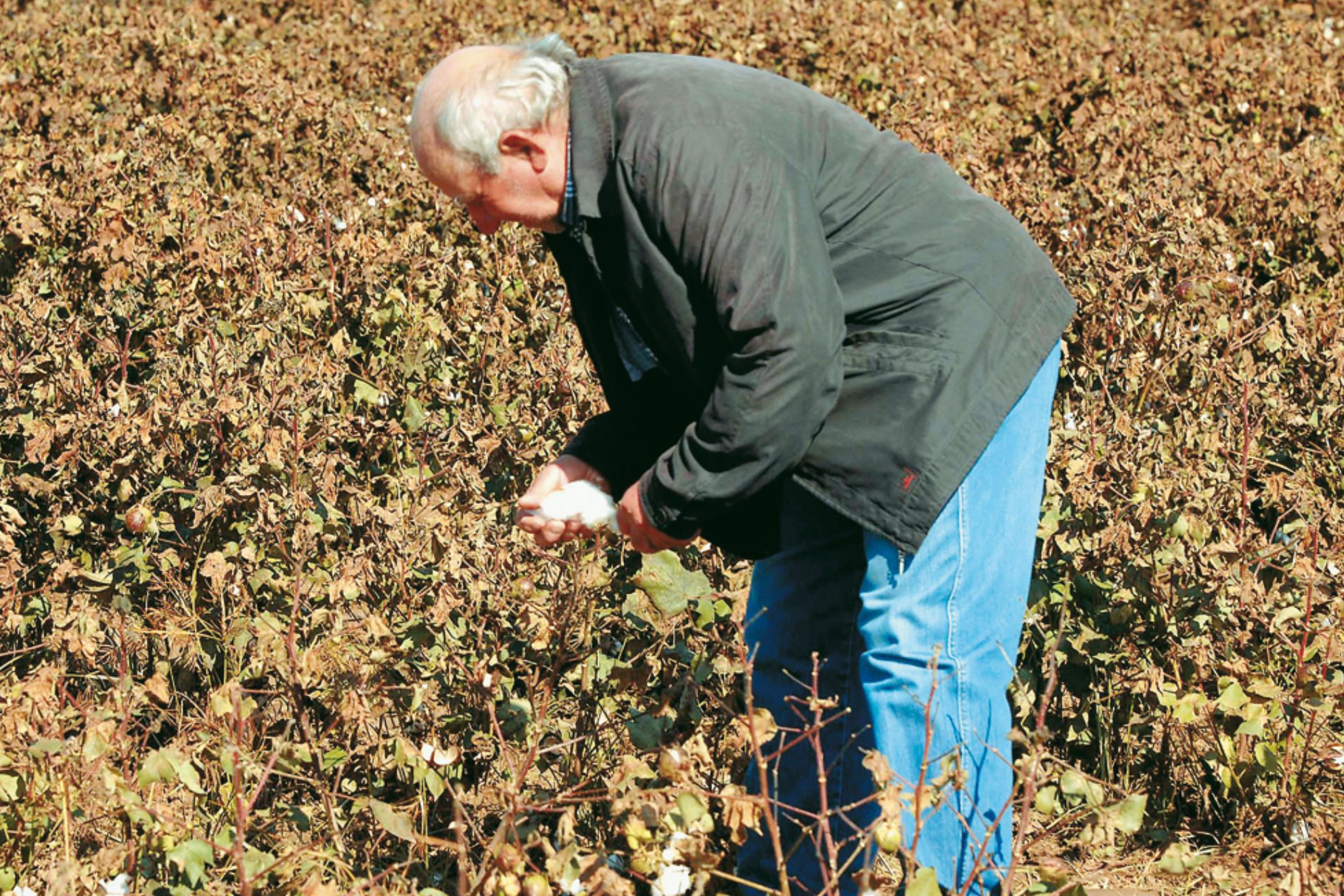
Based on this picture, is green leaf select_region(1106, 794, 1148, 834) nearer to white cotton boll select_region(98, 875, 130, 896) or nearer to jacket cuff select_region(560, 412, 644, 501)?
jacket cuff select_region(560, 412, 644, 501)

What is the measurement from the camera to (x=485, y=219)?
222cm

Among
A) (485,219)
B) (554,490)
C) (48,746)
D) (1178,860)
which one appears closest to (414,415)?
(554,490)

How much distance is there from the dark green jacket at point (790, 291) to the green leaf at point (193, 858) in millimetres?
786

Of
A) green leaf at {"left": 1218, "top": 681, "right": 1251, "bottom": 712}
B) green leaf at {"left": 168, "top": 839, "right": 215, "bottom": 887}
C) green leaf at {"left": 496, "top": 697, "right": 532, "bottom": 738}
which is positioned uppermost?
green leaf at {"left": 1218, "top": 681, "right": 1251, "bottom": 712}

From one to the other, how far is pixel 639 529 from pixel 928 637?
1.51 ft

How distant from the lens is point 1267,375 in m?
3.73

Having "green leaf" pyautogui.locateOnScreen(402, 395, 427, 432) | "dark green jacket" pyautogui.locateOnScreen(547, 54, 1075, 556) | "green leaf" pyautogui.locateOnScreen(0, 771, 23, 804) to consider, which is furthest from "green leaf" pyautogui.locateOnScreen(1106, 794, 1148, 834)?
"green leaf" pyautogui.locateOnScreen(402, 395, 427, 432)

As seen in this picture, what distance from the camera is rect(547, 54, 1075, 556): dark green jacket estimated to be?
6.49 feet

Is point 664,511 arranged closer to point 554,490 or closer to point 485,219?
point 554,490

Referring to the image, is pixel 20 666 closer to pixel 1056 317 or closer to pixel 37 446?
pixel 37 446

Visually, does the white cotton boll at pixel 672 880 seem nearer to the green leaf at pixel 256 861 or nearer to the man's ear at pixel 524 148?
the green leaf at pixel 256 861

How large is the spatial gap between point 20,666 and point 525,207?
1844 mm

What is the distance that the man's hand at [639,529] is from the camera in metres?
2.23

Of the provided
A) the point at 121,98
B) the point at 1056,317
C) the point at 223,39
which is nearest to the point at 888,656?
the point at 1056,317
